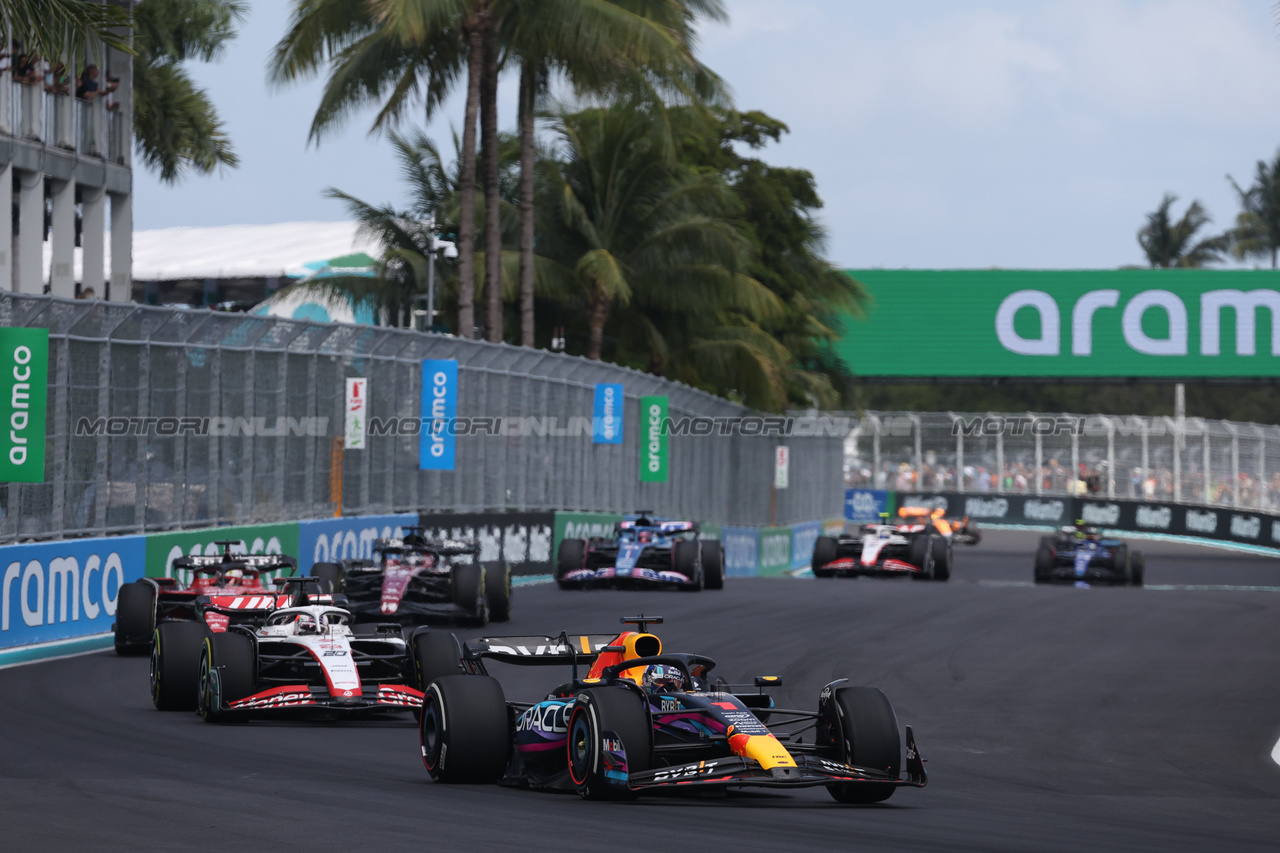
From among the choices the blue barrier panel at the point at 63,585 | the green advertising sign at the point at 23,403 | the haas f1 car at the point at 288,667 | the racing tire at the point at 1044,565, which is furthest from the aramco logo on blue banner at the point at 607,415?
the haas f1 car at the point at 288,667

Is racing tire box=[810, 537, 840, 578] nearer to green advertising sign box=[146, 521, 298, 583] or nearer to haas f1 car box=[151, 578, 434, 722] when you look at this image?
green advertising sign box=[146, 521, 298, 583]

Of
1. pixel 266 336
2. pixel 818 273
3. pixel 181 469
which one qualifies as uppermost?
pixel 818 273

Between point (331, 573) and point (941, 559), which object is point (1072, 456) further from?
point (331, 573)

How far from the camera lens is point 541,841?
22.7ft

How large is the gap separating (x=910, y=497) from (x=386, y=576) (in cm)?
4029

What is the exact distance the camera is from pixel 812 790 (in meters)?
8.89

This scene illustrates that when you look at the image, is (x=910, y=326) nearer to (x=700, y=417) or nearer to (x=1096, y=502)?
(x=1096, y=502)

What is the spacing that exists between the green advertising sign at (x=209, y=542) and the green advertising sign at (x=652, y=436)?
37.5ft

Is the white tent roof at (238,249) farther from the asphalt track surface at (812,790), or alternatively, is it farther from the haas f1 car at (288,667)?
the haas f1 car at (288,667)

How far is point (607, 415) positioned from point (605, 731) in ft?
68.6

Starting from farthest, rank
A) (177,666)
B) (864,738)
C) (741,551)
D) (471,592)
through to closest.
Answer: (741,551), (471,592), (177,666), (864,738)

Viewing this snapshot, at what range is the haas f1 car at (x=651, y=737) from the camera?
788 cm

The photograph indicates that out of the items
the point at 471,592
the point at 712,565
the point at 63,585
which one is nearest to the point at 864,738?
the point at 63,585

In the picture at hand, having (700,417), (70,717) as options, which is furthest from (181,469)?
(700,417)
